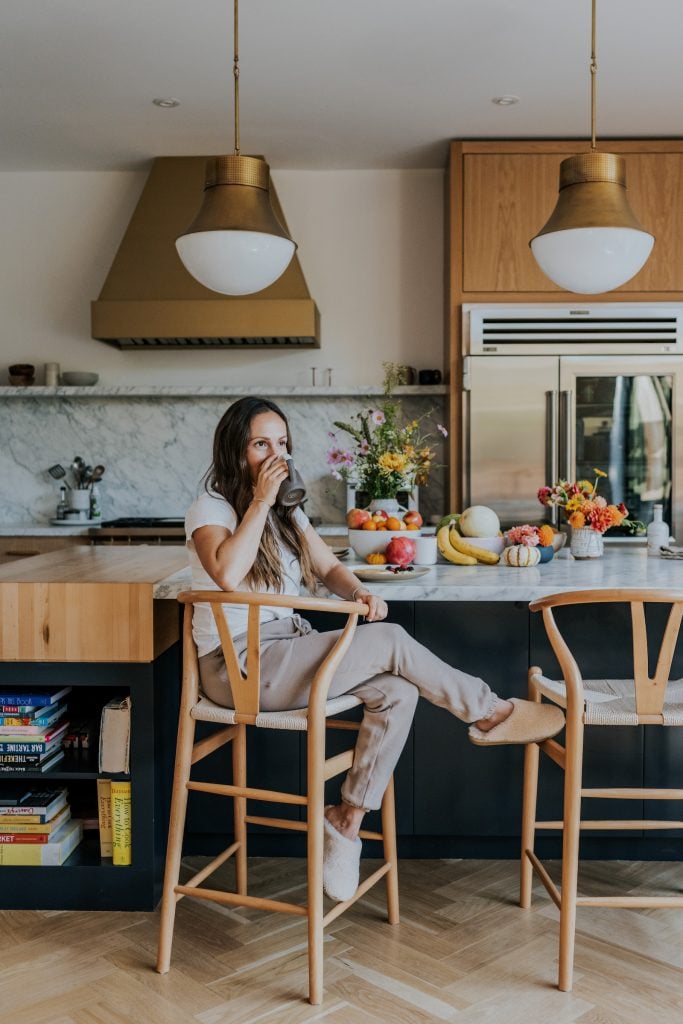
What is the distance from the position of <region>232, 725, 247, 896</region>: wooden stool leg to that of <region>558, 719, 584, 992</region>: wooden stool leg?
81 centimetres

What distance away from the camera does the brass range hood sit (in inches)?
182

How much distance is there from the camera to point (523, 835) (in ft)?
7.87

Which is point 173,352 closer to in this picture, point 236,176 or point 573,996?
point 236,176

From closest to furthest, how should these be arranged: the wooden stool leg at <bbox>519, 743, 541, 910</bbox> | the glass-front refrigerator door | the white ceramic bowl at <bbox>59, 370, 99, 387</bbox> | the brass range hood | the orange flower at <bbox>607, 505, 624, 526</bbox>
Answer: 1. the wooden stool leg at <bbox>519, 743, 541, 910</bbox>
2. the orange flower at <bbox>607, 505, 624, 526</bbox>
3. the glass-front refrigerator door
4. the brass range hood
5. the white ceramic bowl at <bbox>59, 370, 99, 387</bbox>

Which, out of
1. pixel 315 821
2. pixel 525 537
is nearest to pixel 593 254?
pixel 525 537

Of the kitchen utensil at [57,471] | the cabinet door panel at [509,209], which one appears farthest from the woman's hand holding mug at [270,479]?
the kitchen utensil at [57,471]

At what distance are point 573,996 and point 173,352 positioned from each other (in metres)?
3.88

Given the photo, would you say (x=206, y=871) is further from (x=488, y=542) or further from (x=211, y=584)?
(x=488, y=542)

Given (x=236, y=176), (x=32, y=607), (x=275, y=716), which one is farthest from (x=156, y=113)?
(x=275, y=716)

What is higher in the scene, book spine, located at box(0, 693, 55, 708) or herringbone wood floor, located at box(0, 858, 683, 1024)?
book spine, located at box(0, 693, 55, 708)

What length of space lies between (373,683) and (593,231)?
1194 millimetres

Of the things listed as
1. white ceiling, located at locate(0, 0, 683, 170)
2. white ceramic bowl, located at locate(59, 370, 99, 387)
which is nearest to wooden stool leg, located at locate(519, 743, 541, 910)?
white ceiling, located at locate(0, 0, 683, 170)

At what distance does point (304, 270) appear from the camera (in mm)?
5090

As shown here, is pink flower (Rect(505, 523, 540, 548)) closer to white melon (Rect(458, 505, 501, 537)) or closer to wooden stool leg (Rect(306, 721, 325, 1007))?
white melon (Rect(458, 505, 501, 537))
